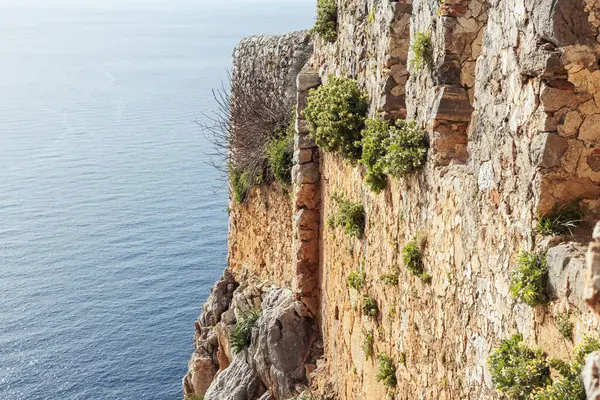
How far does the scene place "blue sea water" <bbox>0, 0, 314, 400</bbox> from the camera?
43.2m

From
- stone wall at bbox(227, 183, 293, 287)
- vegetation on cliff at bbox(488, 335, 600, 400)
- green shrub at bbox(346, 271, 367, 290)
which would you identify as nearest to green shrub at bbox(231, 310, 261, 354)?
stone wall at bbox(227, 183, 293, 287)

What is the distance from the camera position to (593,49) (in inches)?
250

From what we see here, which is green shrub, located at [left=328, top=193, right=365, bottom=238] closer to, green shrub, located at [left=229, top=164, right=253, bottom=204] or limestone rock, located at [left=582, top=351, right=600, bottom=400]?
limestone rock, located at [left=582, top=351, right=600, bottom=400]

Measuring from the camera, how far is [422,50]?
9656 mm

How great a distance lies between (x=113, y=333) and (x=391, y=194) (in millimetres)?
38188

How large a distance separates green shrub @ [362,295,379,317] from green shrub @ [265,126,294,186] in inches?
307

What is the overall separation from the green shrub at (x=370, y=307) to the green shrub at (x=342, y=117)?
2.55m

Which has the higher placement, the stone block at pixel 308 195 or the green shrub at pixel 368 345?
the stone block at pixel 308 195

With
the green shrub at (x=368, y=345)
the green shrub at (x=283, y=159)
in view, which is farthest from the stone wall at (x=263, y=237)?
the green shrub at (x=368, y=345)

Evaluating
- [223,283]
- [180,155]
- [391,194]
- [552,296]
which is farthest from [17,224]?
[552,296]

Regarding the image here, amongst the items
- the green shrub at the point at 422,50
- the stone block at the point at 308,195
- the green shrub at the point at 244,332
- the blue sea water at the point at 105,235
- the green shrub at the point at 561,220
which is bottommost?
the blue sea water at the point at 105,235

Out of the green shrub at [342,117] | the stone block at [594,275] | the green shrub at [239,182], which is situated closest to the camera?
the stone block at [594,275]

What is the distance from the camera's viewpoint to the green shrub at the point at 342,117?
42.2 ft

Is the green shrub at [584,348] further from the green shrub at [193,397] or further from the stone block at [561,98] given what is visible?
the green shrub at [193,397]
